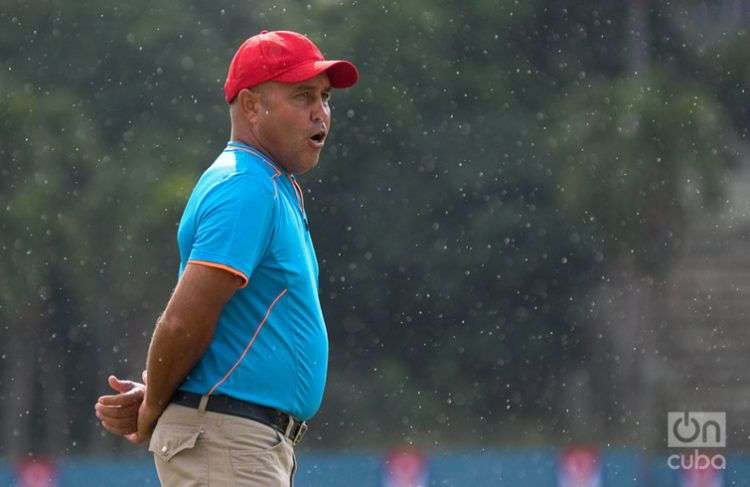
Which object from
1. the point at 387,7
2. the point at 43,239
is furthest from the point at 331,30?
the point at 43,239

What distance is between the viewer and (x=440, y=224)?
3555mm

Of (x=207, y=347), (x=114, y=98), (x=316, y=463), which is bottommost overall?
(x=316, y=463)

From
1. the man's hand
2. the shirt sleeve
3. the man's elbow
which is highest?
the shirt sleeve

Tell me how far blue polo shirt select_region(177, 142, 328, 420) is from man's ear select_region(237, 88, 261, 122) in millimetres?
156

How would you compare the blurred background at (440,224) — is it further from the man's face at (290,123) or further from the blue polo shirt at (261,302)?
the blue polo shirt at (261,302)

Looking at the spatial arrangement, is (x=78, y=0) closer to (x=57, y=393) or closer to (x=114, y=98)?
(x=114, y=98)

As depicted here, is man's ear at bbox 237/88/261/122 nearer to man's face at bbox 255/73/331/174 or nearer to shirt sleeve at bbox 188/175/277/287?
man's face at bbox 255/73/331/174

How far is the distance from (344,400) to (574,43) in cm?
A: 113

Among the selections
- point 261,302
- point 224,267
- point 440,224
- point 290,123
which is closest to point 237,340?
point 261,302

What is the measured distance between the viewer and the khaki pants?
2.34 metres

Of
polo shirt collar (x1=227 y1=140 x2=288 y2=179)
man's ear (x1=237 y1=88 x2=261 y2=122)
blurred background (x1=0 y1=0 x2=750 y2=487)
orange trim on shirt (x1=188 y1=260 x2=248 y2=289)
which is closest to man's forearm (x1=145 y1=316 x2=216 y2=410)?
orange trim on shirt (x1=188 y1=260 x2=248 y2=289)

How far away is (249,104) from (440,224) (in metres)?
1.09

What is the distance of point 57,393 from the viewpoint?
11.4 ft

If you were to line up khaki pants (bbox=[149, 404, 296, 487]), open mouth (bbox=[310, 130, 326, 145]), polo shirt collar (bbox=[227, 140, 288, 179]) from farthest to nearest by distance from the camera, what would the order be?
1. open mouth (bbox=[310, 130, 326, 145])
2. polo shirt collar (bbox=[227, 140, 288, 179])
3. khaki pants (bbox=[149, 404, 296, 487])
